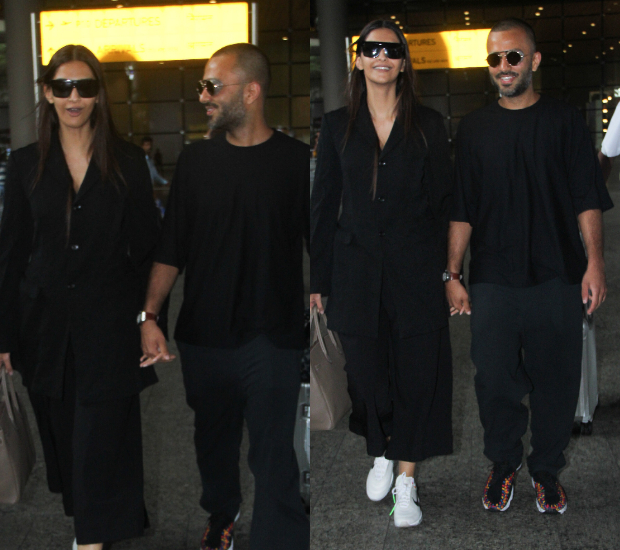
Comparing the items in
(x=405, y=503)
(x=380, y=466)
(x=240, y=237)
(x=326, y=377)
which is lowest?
(x=405, y=503)

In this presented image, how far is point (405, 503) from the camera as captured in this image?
163 centimetres

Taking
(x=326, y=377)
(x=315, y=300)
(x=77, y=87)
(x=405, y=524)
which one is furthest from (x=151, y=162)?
(x=405, y=524)

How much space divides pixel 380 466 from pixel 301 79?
0.87 m

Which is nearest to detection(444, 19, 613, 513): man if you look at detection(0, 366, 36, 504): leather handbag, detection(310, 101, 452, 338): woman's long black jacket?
detection(310, 101, 452, 338): woman's long black jacket

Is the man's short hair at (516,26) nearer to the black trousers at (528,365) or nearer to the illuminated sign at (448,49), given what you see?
the illuminated sign at (448,49)

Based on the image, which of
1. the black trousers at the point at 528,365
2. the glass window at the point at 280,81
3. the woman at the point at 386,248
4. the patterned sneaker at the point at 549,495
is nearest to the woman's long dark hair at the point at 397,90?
the woman at the point at 386,248

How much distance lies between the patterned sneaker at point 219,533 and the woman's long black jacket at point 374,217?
490 millimetres

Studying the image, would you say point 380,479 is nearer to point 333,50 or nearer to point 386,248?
point 386,248

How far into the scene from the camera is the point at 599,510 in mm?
1949

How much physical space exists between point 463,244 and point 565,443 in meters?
0.80

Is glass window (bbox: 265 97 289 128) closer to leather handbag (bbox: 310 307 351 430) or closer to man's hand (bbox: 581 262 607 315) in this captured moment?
leather handbag (bbox: 310 307 351 430)

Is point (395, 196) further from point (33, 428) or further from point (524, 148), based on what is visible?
point (33, 428)

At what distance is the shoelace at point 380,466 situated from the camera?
1576 mm

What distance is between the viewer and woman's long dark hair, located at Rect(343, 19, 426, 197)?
49.6 inches
